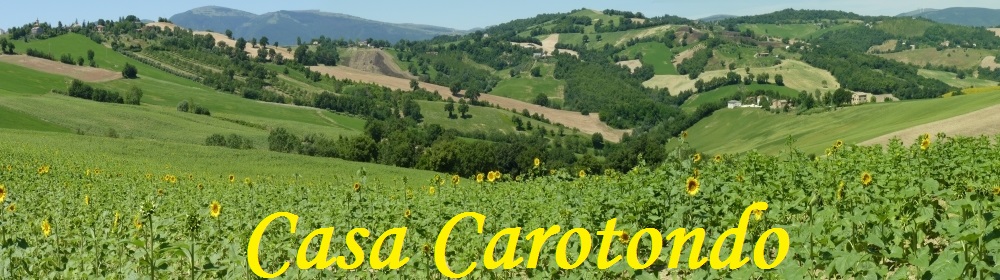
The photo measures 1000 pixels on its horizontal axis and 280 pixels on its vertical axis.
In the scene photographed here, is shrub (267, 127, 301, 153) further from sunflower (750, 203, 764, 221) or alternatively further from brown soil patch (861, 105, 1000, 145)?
sunflower (750, 203, 764, 221)

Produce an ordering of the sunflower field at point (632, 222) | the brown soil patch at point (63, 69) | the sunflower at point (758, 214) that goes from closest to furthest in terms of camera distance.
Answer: the sunflower field at point (632, 222) → the sunflower at point (758, 214) → the brown soil patch at point (63, 69)

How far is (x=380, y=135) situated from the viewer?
404ft

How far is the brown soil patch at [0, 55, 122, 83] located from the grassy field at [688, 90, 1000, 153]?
5122 inches

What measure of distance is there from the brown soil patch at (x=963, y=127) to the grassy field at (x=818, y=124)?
6.49 ft

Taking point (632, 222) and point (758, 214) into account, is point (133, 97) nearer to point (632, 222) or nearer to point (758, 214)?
point (632, 222)

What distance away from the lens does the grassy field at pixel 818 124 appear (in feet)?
249

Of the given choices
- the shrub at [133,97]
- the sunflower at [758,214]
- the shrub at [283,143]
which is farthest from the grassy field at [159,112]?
the sunflower at [758,214]

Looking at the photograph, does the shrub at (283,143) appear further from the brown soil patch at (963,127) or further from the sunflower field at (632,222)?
the sunflower field at (632,222)

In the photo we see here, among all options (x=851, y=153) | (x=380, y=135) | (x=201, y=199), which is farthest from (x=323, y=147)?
(x=851, y=153)

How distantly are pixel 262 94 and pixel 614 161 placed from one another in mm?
131515

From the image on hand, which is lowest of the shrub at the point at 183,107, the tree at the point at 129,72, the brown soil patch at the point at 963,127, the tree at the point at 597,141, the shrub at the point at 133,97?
the tree at the point at 597,141

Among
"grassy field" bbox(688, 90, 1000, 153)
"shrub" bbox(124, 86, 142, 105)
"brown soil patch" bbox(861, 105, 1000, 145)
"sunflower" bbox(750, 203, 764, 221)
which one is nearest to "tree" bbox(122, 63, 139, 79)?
"shrub" bbox(124, 86, 142, 105)

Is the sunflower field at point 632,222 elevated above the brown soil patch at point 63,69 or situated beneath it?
elevated above

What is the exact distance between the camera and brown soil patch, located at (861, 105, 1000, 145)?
55.2 m
